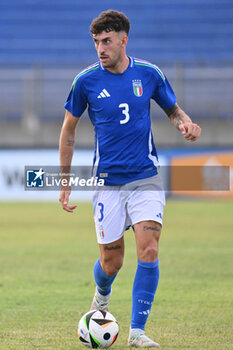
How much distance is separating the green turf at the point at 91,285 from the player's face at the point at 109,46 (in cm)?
190

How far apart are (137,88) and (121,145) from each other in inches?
16.1

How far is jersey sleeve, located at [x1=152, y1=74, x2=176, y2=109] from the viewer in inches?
189

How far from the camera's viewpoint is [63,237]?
1192 cm

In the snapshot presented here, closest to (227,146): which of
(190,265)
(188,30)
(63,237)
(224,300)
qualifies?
(188,30)

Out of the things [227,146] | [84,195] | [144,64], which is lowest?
[84,195]

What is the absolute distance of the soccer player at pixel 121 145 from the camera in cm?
452

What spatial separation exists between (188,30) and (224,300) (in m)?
19.7

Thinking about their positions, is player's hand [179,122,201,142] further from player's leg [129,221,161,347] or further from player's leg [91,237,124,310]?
player's leg [91,237,124,310]

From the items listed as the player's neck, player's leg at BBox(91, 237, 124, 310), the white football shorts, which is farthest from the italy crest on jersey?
player's leg at BBox(91, 237, 124, 310)

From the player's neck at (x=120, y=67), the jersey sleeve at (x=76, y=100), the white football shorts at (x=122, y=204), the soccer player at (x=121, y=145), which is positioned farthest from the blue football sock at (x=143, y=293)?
the player's neck at (x=120, y=67)

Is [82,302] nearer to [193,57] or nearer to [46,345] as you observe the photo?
[46,345]

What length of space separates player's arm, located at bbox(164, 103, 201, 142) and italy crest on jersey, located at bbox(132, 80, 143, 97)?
329mm

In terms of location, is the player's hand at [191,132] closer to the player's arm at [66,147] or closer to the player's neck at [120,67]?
the player's neck at [120,67]

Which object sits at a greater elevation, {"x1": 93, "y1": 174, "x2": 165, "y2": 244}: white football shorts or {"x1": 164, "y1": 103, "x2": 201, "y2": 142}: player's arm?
{"x1": 164, "y1": 103, "x2": 201, "y2": 142}: player's arm
